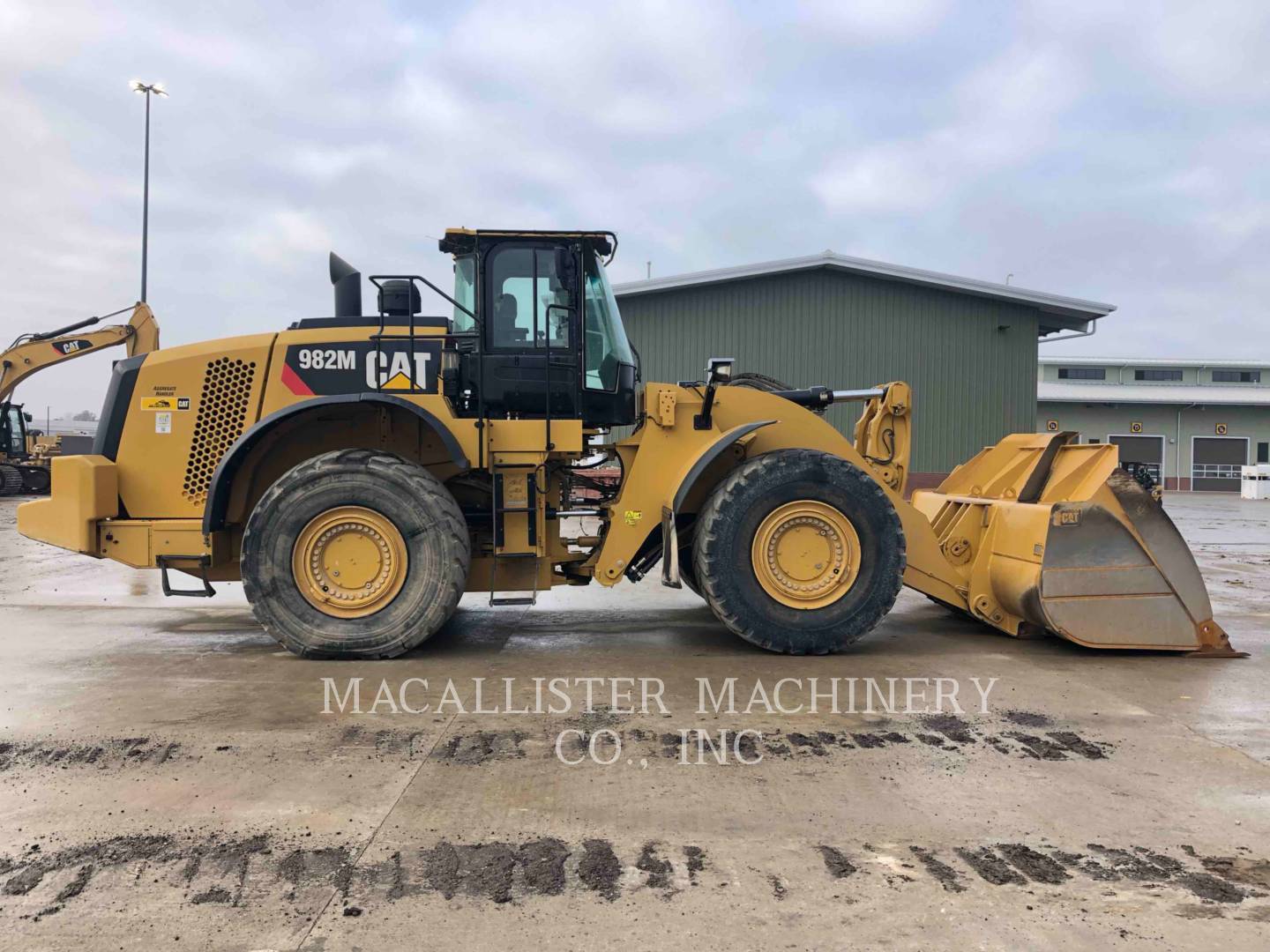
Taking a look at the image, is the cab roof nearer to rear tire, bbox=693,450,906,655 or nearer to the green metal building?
rear tire, bbox=693,450,906,655

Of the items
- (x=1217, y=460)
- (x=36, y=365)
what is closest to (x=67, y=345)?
(x=36, y=365)

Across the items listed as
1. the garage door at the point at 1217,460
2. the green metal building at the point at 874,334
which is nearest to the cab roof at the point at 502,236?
the green metal building at the point at 874,334

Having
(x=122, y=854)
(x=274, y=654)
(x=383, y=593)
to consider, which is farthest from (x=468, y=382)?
(x=122, y=854)

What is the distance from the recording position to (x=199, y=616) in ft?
22.8

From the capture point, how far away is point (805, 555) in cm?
551

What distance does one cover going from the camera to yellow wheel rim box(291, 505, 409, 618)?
5281mm

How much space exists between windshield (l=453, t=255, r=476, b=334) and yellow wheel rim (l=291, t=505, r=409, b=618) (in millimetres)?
1420

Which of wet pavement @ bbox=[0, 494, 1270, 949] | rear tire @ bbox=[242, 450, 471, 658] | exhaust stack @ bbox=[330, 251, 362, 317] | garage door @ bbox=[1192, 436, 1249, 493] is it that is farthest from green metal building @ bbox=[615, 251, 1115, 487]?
garage door @ bbox=[1192, 436, 1249, 493]

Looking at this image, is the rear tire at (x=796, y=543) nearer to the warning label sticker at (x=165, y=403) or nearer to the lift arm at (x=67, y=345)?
the warning label sticker at (x=165, y=403)

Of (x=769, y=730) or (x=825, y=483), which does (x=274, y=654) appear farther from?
(x=825, y=483)

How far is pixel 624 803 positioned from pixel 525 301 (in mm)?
3598

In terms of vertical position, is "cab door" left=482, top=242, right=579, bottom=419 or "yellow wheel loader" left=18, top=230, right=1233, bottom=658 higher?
"cab door" left=482, top=242, right=579, bottom=419

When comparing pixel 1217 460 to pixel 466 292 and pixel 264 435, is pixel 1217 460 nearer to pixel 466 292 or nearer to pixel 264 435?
pixel 466 292

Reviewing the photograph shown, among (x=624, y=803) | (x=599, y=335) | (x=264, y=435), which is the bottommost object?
(x=624, y=803)
